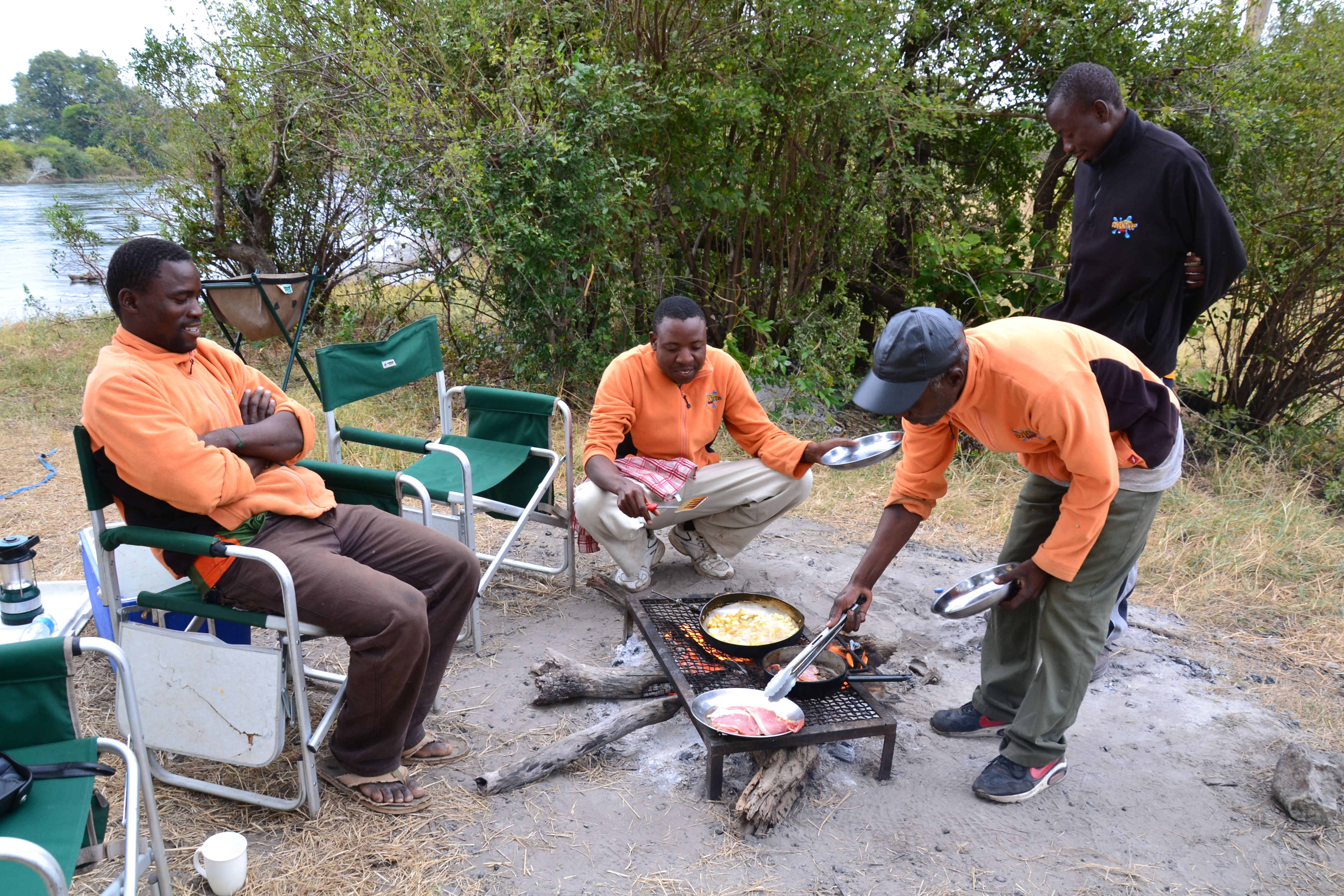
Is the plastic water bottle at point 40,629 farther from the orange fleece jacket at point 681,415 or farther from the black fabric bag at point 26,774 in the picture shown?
the orange fleece jacket at point 681,415

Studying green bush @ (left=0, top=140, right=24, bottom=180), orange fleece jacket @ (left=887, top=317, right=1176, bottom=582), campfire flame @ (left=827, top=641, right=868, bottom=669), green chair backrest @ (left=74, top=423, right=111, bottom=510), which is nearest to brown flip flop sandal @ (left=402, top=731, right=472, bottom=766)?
green chair backrest @ (left=74, top=423, right=111, bottom=510)

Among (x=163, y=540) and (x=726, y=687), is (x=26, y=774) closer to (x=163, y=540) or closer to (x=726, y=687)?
(x=163, y=540)

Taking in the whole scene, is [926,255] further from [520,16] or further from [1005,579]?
[1005,579]

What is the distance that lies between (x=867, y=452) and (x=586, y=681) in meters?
1.35

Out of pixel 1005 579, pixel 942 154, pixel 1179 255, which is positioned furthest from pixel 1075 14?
pixel 1005 579

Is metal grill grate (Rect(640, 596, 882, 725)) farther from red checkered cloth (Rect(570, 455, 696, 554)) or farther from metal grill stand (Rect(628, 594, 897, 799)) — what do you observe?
red checkered cloth (Rect(570, 455, 696, 554))

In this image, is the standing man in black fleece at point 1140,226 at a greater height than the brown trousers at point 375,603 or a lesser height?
greater

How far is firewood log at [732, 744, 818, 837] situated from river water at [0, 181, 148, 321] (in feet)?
21.5

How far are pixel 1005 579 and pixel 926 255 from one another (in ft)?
12.4

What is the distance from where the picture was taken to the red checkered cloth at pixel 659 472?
381 centimetres

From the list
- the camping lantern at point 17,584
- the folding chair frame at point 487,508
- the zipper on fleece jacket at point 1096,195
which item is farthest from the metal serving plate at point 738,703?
the camping lantern at point 17,584

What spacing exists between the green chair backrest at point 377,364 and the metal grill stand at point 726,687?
5.28 feet

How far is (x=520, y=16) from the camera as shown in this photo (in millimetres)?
5727

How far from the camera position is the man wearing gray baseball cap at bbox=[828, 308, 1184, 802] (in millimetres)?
2170
